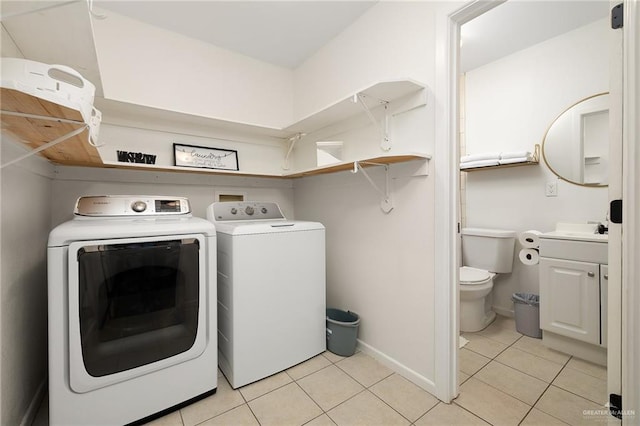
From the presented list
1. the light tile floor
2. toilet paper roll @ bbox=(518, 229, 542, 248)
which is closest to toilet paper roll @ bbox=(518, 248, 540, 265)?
toilet paper roll @ bbox=(518, 229, 542, 248)

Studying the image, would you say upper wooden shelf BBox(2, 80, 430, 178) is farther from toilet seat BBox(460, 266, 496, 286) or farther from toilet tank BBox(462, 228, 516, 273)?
toilet tank BBox(462, 228, 516, 273)

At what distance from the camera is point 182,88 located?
2135mm

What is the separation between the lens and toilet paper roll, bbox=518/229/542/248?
2.23 metres

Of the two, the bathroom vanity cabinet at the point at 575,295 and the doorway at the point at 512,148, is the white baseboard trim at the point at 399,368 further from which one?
the doorway at the point at 512,148

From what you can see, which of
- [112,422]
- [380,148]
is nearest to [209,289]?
[112,422]

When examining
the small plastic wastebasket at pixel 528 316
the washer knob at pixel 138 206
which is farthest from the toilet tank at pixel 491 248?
the washer knob at pixel 138 206

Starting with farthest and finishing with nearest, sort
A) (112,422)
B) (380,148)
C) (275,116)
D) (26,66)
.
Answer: (275,116)
(380,148)
(112,422)
(26,66)

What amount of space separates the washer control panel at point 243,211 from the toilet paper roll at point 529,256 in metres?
2.08

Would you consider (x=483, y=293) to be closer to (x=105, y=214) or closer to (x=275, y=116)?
(x=275, y=116)

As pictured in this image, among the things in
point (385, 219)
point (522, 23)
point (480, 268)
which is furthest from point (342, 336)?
point (522, 23)

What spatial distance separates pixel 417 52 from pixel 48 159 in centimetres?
226

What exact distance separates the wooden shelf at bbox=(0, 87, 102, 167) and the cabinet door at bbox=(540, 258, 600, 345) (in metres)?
2.78

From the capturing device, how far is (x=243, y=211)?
6.82 ft

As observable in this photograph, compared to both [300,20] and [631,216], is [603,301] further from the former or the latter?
[300,20]
